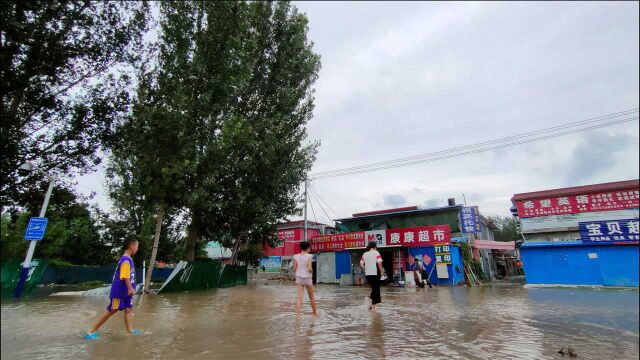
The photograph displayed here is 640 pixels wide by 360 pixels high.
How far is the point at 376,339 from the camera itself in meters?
4.85

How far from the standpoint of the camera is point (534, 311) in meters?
8.23

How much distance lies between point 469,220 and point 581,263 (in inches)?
674

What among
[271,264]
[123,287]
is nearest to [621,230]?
[123,287]

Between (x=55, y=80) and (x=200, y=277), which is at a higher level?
(x=55, y=80)

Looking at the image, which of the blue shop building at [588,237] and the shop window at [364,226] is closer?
the blue shop building at [588,237]

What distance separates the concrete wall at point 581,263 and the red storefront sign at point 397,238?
24.0ft

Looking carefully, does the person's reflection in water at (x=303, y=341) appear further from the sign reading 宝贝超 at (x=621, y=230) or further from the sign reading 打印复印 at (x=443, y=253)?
the sign reading 打印复印 at (x=443, y=253)

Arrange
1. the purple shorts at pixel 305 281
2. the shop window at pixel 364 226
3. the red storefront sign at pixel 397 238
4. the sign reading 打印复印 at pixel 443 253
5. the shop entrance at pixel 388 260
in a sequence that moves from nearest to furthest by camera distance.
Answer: the purple shorts at pixel 305 281
the sign reading 打印复印 at pixel 443 253
the red storefront sign at pixel 397 238
the shop entrance at pixel 388 260
the shop window at pixel 364 226

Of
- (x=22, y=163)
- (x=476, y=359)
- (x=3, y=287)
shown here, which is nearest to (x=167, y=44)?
→ (x=22, y=163)

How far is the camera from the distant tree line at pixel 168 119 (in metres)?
6.80

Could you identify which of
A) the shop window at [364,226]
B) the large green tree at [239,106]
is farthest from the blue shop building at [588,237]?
the shop window at [364,226]

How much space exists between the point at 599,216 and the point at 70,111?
1133cm

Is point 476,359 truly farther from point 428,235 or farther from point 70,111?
point 428,235

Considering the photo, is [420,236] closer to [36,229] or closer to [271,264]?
[36,229]
